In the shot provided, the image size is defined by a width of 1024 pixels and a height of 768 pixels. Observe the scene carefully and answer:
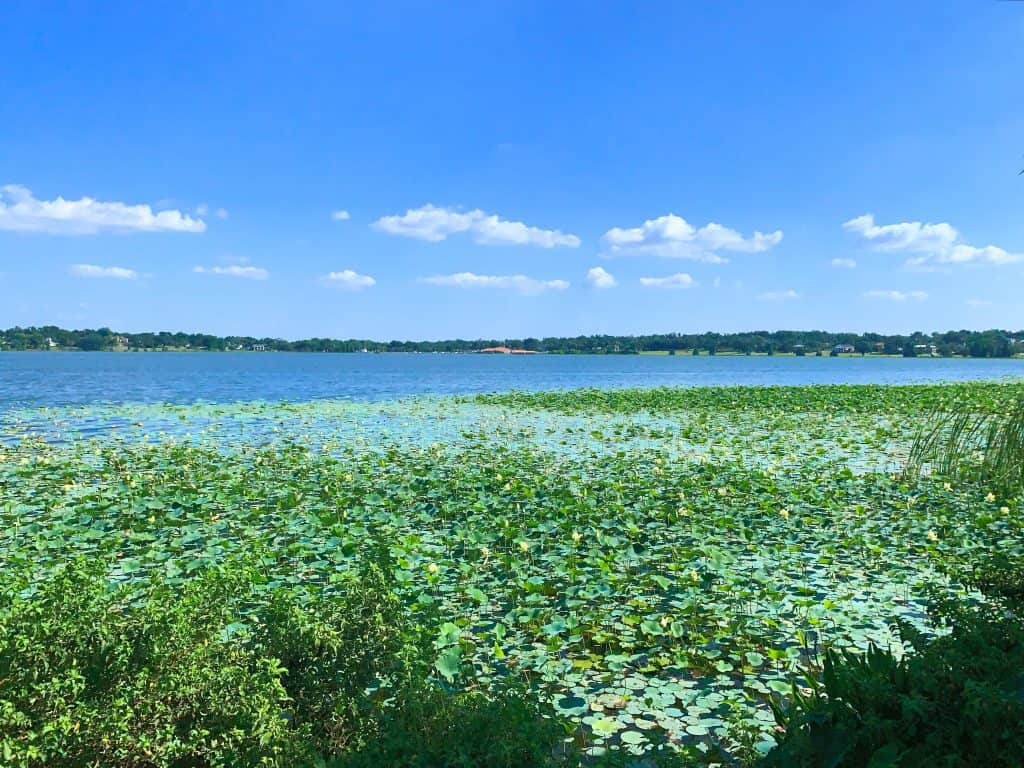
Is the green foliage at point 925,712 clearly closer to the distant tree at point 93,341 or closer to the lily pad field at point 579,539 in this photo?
the lily pad field at point 579,539

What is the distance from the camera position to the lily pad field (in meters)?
4.21

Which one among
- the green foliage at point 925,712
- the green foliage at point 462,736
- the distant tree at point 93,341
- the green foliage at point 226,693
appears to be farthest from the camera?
the distant tree at point 93,341

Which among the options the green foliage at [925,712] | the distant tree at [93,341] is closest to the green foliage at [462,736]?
the green foliage at [925,712]

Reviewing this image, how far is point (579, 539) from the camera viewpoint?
6727 mm

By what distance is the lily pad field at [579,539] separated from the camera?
4211 millimetres

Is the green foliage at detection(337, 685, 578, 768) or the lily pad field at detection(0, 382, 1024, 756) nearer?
the green foliage at detection(337, 685, 578, 768)

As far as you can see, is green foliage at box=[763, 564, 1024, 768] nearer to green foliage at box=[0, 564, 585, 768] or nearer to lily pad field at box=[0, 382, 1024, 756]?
lily pad field at box=[0, 382, 1024, 756]

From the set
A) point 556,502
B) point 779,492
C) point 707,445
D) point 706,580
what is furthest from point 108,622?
point 707,445

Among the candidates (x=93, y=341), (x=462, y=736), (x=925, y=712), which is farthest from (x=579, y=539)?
(x=93, y=341)

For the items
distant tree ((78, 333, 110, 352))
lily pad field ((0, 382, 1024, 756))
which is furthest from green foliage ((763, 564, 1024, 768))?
distant tree ((78, 333, 110, 352))

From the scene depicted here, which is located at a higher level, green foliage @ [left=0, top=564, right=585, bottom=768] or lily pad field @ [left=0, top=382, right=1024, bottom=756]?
green foliage @ [left=0, top=564, right=585, bottom=768]

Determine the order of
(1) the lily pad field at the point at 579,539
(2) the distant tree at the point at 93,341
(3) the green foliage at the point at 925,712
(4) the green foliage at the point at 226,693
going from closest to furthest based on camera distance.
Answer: (3) the green foliage at the point at 925,712
(4) the green foliage at the point at 226,693
(1) the lily pad field at the point at 579,539
(2) the distant tree at the point at 93,341

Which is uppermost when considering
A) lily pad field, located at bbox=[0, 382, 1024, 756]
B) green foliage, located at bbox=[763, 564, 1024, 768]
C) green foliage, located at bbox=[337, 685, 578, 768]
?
green foliage, located at bbox=[763, 564, 1024, 768]

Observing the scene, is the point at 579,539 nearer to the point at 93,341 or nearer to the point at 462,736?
the point at 462,736
